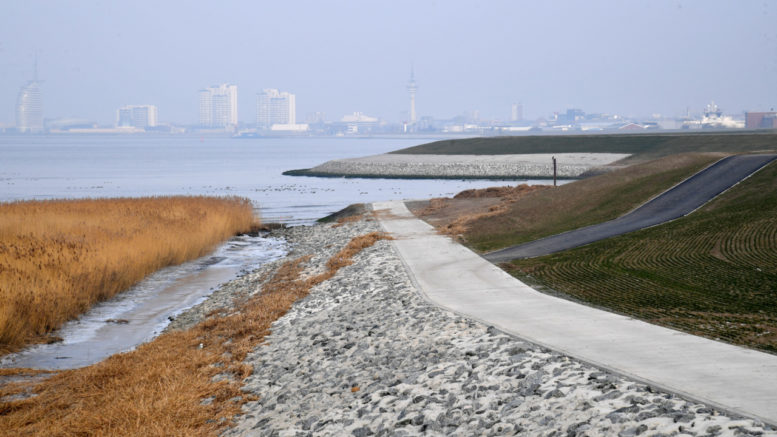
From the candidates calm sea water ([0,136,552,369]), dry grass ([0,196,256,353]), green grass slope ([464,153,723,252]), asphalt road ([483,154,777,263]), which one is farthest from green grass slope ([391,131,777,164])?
dry grass ([0,196,256,353])

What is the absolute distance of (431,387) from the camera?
1005 cm

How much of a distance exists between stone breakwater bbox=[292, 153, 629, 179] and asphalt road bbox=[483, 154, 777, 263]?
165 ft

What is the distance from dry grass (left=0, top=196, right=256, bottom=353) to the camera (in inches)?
677

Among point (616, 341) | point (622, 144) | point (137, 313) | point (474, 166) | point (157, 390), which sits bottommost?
point (137, 313)

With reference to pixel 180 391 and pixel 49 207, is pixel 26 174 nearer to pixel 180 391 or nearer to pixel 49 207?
pixel 49 207

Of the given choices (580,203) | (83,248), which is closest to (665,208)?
A: (580,203)

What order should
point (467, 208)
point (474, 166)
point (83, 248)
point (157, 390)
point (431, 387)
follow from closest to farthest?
1. point (431, 387)
2. point (157, 390)
3. point (83, 248)
4. point (467, 208)
5. point (474, 166)

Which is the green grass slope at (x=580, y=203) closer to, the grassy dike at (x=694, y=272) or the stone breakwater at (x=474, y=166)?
the grassy dike at (x=694, y=272)

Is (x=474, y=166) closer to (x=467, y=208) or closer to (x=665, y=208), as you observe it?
(x=467, y=208)

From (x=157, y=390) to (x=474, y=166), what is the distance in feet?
274

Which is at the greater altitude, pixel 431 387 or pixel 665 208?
pixel 665 208

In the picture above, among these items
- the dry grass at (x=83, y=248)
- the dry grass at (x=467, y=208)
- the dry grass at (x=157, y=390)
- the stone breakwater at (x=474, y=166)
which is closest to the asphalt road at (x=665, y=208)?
the dry grass at (x=467, y=208)

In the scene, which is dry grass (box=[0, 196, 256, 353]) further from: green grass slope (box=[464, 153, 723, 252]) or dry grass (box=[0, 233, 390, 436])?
green grass slope (box=[464, 153, 723, 252])

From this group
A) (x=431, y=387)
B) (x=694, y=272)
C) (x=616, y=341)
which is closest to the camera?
(x=431, y=387)
